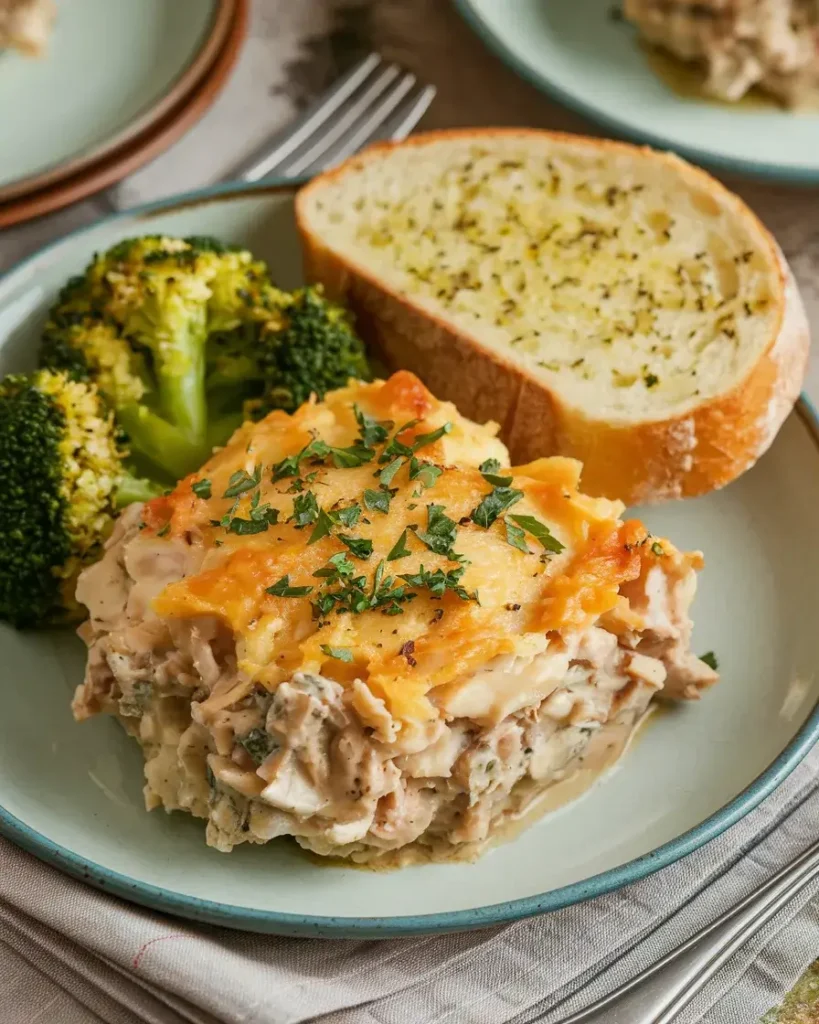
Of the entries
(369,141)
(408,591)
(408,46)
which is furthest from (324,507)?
(408,46)

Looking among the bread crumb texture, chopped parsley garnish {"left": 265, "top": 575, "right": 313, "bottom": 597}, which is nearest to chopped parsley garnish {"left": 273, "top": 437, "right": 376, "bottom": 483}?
chopped parsley garnish {"left": 265, "top": 575, "right": 313, "bottom": 597}

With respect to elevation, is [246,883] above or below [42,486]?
below

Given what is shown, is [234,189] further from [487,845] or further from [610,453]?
[487,845]

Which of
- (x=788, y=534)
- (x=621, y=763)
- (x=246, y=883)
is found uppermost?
(x=788, y=534)

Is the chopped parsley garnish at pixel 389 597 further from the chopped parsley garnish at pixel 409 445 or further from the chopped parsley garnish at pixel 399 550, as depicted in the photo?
the chopped parsley garnish at pixel 409 445

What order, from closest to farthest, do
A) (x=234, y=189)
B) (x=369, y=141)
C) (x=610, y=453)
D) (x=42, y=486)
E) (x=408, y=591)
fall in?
1. (x=408, y=591)
2. (x=42, y=486)
3. (x=610, y=453)
4. (x=234, y=189)
5. (x=369, y=141)

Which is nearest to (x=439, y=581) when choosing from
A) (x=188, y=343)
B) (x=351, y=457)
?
(x=351, y=457)

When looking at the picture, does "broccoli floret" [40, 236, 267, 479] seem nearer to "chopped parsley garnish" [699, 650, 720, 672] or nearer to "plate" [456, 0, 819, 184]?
"chopped parsley garnish" [699, 650, 720, 672]
